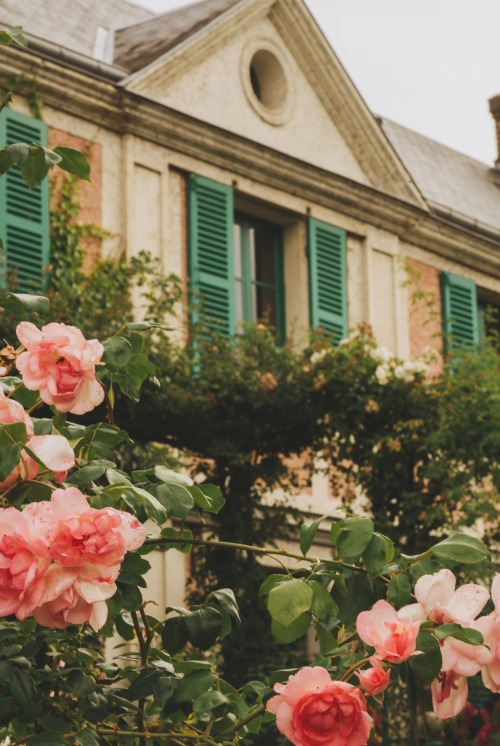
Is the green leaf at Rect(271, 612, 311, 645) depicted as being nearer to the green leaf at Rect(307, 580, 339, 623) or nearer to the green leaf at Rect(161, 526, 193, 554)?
the green leaf at Rect(307, 580, 339, 623)

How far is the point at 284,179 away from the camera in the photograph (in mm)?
12477

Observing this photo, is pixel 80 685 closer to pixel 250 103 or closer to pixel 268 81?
pixel 250 103

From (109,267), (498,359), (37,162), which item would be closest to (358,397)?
(498,359)

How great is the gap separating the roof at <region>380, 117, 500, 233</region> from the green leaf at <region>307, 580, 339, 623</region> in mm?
11853

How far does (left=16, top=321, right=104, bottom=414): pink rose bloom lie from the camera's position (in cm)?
271

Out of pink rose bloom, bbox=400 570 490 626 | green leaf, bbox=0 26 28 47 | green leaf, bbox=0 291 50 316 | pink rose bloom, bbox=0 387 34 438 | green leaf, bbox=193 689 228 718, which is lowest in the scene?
green leaf, bbox=193 689 228 718

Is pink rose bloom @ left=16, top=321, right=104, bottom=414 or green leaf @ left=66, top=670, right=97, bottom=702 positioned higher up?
pink rose bloom @ left=16, top=321, right=104, bottom=414

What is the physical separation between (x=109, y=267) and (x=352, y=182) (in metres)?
3.31

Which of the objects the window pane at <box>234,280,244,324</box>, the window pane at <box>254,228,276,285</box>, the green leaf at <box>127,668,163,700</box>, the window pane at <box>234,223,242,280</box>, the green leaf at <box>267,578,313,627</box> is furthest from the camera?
the window pane at <box>254,228,276,285</box>

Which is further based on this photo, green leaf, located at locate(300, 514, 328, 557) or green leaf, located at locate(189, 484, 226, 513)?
green leaf, located at locate(189, 484, 226, 513)

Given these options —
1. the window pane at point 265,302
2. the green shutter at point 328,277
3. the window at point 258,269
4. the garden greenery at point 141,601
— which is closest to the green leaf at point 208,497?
the garden greenery at point 141,601

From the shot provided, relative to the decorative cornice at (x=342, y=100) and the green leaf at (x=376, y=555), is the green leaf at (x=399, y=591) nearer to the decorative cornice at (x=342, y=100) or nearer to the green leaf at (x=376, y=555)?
the green leaf at (x=376, y=555)

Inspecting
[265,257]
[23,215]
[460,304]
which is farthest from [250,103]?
[460,304]

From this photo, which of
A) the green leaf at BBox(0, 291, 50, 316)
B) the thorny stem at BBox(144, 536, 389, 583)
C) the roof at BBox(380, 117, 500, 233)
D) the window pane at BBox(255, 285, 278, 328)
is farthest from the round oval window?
the thorny stem at BBox(144, 536, 389, 583)
